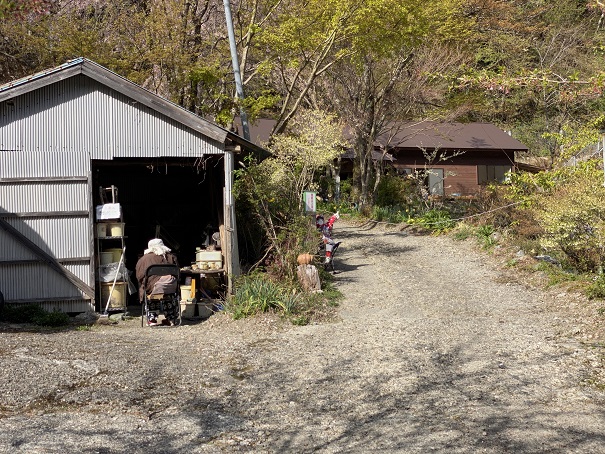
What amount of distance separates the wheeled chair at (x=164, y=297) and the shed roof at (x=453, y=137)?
64.3 ft

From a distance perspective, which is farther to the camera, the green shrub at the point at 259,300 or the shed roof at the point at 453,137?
the shed roof at the point at 453,137

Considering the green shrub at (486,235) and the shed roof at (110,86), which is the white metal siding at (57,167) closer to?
the shed roof at (110,86)

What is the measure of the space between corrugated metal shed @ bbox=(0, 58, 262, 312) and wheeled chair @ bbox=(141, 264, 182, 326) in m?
1.23

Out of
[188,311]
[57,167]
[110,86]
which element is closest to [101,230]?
[57,167]

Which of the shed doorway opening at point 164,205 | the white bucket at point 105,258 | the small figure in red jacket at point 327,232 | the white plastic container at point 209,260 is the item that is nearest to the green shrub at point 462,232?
the small figure in red jacket at point 327,232

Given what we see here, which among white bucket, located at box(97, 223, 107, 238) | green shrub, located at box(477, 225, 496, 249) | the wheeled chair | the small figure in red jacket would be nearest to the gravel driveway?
the wheeled chair

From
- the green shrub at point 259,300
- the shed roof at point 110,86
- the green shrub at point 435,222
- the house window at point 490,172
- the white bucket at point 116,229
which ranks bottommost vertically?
the green shrub at point 259,300

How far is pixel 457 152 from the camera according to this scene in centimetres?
3450

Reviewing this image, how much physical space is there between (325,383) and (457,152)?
27.1 m

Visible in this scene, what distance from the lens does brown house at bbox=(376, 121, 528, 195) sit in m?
33.5

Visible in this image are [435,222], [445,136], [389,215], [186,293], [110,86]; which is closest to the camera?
[110,86]

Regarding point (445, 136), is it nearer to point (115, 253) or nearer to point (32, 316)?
point (115, 253)

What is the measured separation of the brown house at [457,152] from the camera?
33.5 metres

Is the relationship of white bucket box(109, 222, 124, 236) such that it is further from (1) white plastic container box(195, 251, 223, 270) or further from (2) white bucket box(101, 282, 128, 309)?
(1) white plastic container box(195, 251, 223, 270)
